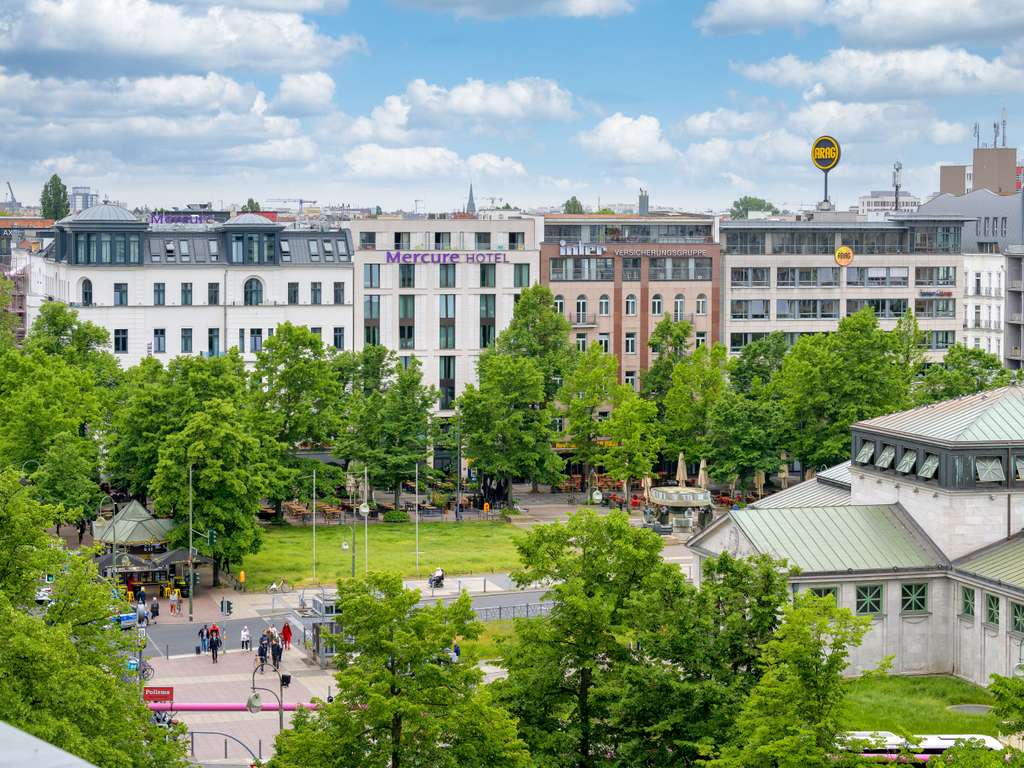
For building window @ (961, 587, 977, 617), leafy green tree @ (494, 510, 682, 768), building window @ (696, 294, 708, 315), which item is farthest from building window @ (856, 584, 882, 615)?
building window @ (696, 294, 708, 315)

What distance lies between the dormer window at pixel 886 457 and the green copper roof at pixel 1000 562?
6890 mm

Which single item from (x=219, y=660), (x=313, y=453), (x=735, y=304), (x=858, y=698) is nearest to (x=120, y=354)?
(x=313, y=453)

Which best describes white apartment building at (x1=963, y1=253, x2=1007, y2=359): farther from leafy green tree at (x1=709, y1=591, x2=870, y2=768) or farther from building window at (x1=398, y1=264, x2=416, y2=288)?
leafy green tree at (x1=709, y1=591, x2=870, y2=768)

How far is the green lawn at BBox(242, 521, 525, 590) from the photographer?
3829 inches

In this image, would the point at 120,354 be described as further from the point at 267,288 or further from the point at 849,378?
the point at 849,378

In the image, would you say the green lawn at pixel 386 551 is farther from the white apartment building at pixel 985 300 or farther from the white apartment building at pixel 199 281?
the white apartment building at pixel 985 300

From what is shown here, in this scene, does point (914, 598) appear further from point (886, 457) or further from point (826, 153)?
point (826, 153)

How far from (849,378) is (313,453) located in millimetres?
42568

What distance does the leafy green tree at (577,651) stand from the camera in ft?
157

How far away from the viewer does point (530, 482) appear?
440 ft

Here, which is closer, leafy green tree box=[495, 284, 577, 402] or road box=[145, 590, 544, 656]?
road box=[145, 590, 544, 656]

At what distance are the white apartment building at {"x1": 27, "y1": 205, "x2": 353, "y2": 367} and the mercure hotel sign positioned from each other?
4.61 metres

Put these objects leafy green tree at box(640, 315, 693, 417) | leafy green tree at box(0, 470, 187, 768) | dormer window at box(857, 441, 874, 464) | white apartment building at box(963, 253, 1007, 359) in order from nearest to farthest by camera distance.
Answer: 1. leafy green tree at box(0, 470, 187, 768)
2. dormer window at box(857, 441, 874, 464)
3. leafy green tree at box(640, 315, 693, 417)
4. white apartment building at box(963, 253, 1007, 359)

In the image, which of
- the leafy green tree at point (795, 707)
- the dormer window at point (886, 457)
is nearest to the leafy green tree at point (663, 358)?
the dormer window at point (886, 457)
